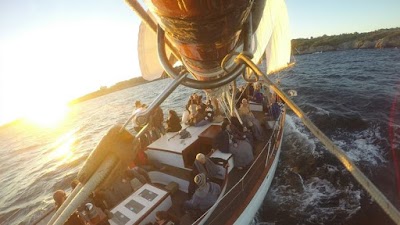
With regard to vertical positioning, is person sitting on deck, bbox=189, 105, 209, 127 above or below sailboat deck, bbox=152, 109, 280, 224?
above

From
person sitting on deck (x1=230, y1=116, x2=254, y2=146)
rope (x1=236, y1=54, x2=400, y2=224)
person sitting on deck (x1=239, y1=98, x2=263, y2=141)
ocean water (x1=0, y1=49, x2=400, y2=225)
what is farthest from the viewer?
person sitting on deck (x1=239, y1=98, x2=263, y2=141)

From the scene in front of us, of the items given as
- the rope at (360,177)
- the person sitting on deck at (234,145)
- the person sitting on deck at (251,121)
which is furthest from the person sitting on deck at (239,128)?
the rope at (360,177)

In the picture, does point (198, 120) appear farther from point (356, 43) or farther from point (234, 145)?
point (356, 43)

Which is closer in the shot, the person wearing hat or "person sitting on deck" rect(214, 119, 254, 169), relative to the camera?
the person wearing hat

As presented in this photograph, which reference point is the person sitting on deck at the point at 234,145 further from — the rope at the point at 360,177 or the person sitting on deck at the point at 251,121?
the rope at the point at 360,177

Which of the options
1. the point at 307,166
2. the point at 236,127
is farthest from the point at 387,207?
the point at 307,166

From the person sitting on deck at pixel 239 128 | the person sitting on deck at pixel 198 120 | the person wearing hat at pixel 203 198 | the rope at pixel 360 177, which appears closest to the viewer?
the rope at pixel 360 177

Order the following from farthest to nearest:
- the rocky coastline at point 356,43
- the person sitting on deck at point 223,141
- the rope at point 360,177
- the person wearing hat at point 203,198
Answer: the rocky coastline at point 356,43 < the person sitting on deck at point 223,141 < the person wearing hat at point 203,198 < the rope at point 360,177

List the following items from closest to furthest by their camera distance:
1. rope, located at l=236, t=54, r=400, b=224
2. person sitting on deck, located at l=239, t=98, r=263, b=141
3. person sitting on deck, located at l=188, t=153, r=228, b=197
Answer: rope, located at l=236, t=54, r=400, b=224 → person sitting on deck, located at l=188, t=153, r=228, b=197 → person sitting on deck, located at l=239, t=98, r=263, b=141

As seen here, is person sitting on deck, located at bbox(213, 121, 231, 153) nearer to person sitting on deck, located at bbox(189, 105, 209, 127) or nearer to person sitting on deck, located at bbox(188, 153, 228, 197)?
person sitting on deck, located at bbox(188, 153, 228, 197)

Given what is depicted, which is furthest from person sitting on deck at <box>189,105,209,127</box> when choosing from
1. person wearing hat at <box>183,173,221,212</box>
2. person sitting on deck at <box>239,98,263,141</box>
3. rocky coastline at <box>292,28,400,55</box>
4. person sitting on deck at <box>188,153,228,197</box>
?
rocky coastline at <box>292,28,400,55</box>

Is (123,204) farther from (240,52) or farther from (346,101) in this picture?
(346,101)

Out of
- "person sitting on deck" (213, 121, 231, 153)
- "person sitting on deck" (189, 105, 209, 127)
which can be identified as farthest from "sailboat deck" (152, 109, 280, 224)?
"person sitting on deck" (189, 105, 209, 127)

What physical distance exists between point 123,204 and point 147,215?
0.88 meters
